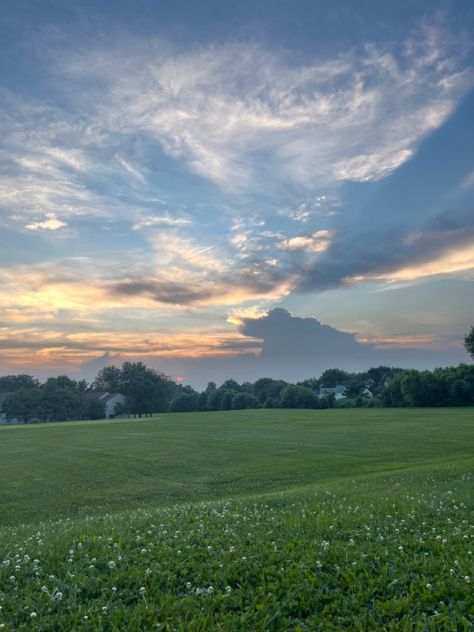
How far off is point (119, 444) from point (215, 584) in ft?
128

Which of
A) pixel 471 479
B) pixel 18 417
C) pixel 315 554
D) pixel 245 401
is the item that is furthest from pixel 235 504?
pixel 245 401

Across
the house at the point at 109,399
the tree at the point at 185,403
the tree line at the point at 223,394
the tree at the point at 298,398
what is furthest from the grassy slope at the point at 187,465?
the tree at the point at 185,403

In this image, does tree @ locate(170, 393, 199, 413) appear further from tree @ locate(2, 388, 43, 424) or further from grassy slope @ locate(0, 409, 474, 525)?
grassy slope @ locate(0, 409, 474, 525)

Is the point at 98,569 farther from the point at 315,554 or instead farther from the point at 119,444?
the point at 119,444

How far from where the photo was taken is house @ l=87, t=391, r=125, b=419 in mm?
144875

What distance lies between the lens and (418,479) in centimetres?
1916

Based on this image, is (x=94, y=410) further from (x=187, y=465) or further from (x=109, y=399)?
(x=187, y=465)

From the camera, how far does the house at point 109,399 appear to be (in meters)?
145

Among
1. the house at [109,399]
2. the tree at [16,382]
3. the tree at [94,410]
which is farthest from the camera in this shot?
the tree at [16,382]

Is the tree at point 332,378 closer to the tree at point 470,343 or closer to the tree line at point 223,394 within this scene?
the tree line at point 223,394

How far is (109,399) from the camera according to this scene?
496 ft

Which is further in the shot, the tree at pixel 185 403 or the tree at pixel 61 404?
the tree at pixel 185 403

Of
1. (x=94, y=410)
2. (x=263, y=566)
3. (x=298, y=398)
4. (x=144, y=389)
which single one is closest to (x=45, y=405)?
(x=94, y=410)

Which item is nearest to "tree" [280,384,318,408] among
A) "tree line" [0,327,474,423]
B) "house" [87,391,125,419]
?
"tree line" [0,327,474,423]
